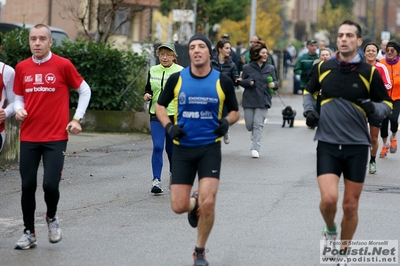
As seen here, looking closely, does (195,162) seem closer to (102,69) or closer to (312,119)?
(312,119)

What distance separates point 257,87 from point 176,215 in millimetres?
6451

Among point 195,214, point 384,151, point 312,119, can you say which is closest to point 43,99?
point 195,214

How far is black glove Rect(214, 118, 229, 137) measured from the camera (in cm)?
702

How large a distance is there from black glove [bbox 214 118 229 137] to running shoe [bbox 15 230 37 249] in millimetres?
1921

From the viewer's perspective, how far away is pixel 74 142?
16859mm

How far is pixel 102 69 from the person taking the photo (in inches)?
746

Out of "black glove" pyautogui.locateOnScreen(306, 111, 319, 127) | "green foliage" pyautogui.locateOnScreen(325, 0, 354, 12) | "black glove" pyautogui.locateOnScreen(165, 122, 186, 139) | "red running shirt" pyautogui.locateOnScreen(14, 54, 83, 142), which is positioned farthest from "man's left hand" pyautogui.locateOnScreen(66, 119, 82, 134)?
"green foliage" pyautogui.locateOnScreen(325, 0, 354, 12)

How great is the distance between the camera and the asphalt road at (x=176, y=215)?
7570 mm

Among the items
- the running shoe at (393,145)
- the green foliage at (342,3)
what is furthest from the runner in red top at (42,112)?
the green foliage at (342,3)

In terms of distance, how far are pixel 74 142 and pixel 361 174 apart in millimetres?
10602

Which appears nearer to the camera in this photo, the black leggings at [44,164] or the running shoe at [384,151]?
the black leggings at [44,164]

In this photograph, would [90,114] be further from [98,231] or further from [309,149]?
[98,231]

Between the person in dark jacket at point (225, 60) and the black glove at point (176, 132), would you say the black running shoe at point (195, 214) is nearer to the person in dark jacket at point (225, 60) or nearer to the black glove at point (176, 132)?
the black glove at point (176, 132)

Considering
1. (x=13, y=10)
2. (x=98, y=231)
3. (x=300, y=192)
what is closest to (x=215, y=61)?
(x=300, y=192)
